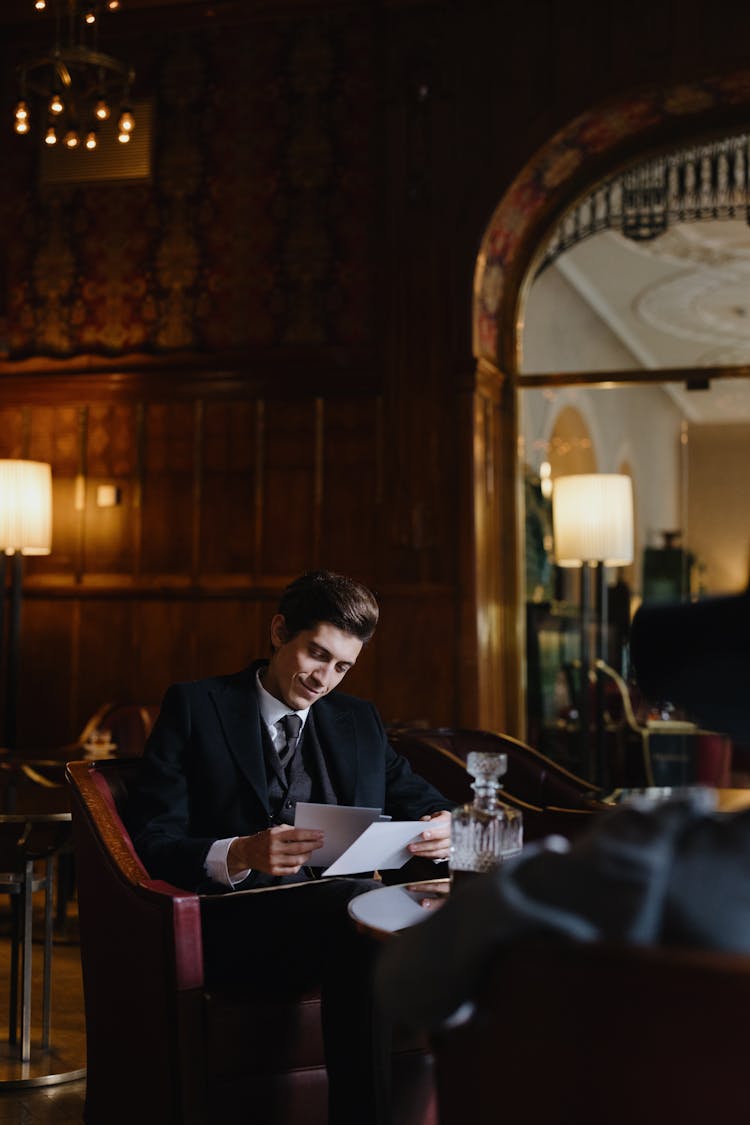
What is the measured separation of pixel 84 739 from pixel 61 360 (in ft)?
7.60

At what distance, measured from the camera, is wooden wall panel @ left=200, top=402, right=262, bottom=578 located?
22.6 feet

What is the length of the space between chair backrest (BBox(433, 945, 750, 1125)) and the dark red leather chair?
1194mm

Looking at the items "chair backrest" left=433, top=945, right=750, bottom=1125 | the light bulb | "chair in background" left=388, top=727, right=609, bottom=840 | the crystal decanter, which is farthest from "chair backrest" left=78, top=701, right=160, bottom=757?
"chair backrest" left=433, top=945, right=750, bottom=1125

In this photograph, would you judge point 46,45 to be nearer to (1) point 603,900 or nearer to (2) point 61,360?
(2) point 61,360

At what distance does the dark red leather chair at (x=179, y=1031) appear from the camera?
8.31ft

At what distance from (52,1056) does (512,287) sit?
189 inches

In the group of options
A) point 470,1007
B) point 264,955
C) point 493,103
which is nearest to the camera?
point 470,1007

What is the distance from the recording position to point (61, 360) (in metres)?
7.19

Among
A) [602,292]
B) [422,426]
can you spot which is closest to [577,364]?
[602,292]

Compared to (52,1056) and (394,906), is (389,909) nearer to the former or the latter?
(394,906)

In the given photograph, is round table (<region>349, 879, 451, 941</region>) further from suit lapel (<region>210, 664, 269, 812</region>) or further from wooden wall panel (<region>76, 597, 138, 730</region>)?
wooden wall panel (<region>76, 597, 138, 730</region>)

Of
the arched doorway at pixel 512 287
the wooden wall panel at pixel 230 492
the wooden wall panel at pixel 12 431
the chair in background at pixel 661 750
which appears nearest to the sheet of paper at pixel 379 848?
the arched doorway at pixel 512 287

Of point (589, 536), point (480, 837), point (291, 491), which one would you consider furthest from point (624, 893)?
point (291, 491)

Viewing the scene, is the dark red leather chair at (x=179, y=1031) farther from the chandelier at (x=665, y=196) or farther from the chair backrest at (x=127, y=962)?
the chandelier at (x=665, y=196)
